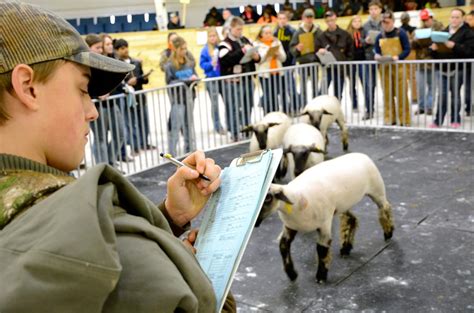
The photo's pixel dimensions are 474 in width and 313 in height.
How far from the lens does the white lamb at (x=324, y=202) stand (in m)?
4.20

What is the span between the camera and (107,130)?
7582 mm

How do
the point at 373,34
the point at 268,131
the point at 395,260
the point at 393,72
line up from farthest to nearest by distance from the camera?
the point at 373,34 → the point at 393,72 → the point at 268,131 → the point at 395,260

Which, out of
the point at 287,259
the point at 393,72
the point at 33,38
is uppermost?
the point at 33,38

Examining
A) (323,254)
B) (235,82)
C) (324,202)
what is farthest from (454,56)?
(323,254)

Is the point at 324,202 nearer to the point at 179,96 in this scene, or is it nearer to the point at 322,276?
the point at 322,276

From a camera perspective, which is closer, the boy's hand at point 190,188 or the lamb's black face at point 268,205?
the boy's hand at point 190,188

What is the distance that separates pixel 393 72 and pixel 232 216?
29.1 ft

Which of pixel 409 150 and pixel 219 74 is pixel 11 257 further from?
pixel 219 74

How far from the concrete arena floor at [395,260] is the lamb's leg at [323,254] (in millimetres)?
71

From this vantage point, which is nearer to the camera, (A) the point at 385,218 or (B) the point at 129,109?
(A) the point at 385,218

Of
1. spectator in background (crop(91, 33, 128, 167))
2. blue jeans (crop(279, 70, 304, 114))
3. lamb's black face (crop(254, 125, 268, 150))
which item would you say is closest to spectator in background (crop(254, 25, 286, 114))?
blue jeans (crop(279, 70, 304, 114))

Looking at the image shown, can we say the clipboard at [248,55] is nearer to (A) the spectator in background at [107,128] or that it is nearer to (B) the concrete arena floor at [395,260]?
(A) the spectator in background at [107,128]

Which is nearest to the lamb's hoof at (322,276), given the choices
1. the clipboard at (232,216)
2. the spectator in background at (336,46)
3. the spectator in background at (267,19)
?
the clipboard at (232,216)

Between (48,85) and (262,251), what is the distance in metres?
4.09
